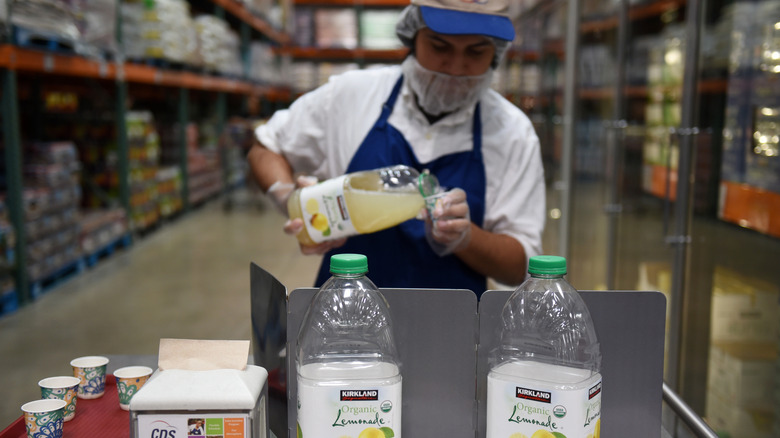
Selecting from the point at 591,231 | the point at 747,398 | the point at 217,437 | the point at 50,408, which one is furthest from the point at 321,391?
the point at 591,231

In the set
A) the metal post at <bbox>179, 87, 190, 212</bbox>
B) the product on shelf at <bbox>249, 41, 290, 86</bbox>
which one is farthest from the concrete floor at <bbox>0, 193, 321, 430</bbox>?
the product on shelf at <bbox>249, 41, 290, 86</bbox>

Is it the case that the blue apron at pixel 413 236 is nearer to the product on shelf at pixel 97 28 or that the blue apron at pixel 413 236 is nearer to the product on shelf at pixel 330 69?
the product on shelf at pixel 97 28

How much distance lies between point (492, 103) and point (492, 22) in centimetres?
32

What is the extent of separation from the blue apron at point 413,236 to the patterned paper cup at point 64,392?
27.0 inches

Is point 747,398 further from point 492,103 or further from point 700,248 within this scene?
point 492,103

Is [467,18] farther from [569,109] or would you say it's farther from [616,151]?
[569,109]

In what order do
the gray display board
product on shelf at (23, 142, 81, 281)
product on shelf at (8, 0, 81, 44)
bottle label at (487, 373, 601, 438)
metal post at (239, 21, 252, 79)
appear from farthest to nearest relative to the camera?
metal post at (239, 21, 252, 79) → product on shelf at (23, 142, 81, 281) → product on shelf at (8, 0, 81, 44) → the gray display board → bottle label at (487, 373, 601, 438)

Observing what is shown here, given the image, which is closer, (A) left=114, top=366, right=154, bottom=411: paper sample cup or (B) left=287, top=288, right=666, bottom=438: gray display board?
(B) left=287, top=288, right=666, bottom=438: gray display board

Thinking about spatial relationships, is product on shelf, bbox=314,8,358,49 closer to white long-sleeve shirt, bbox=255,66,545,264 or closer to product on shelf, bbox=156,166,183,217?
product on shelf, bbox=156,166,183,217

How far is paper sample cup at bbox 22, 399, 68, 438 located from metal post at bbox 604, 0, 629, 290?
3461 millimetres

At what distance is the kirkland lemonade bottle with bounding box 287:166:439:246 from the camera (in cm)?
150

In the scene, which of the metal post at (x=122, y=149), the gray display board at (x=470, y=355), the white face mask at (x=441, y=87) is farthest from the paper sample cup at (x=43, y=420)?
the metal post at (x=122, y=149)

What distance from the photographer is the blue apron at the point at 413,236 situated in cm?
178

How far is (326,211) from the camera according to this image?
4.93 feet
